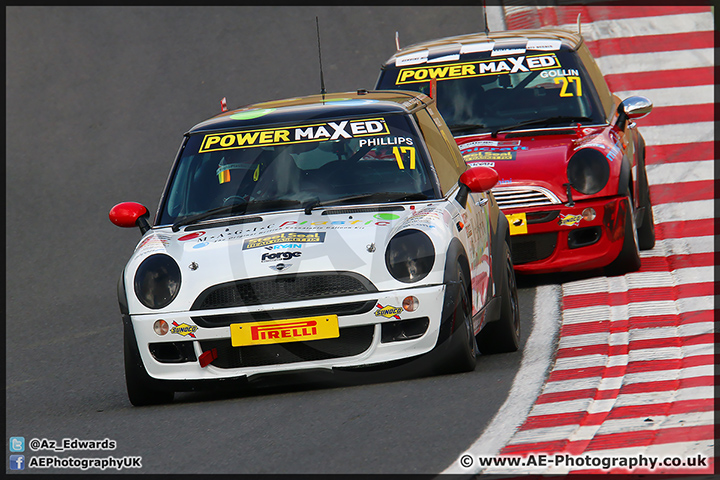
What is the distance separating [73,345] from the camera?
8648 millimetres

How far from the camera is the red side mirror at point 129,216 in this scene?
23.4 ft

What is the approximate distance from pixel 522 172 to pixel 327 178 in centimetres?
241

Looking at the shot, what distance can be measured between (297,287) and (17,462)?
1581mm

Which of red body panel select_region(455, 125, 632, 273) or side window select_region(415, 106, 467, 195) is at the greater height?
side window select_region(415, 106, 467, 195)

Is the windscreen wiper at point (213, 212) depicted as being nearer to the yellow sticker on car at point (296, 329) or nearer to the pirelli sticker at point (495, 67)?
the yellow sticker on car at point (296, 329)

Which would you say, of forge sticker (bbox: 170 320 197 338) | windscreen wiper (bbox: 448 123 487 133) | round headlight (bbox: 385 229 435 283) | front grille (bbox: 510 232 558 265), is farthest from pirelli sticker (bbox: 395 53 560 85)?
forge sticker (bbox: 170 320 197 338)

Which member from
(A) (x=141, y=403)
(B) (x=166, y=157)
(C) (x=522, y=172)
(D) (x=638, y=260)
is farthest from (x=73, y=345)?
(B) (x=166, y=157)

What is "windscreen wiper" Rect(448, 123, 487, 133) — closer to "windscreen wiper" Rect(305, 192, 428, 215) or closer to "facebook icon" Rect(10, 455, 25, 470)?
"windscreen wiper" Rect(305, 192, 428, 215)

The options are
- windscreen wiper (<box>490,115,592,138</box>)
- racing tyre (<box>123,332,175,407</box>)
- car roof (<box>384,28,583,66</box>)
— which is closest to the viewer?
racing tyre (<box>123,332,175,407</box>)

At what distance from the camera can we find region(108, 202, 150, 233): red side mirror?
7.12 metres

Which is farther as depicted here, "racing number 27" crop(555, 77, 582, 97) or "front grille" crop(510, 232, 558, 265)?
"racing number 27" crop(555, 77, 582, 97)

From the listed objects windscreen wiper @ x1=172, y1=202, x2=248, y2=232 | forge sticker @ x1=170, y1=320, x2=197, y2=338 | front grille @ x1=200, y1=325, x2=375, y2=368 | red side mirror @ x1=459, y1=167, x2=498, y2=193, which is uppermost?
red side mirror @ x1=459, y1=167, x2=498, y2=193

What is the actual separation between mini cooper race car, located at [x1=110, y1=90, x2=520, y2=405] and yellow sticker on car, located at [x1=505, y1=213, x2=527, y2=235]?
175 cm

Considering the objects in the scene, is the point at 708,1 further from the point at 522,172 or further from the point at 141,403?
the point at 141,403
